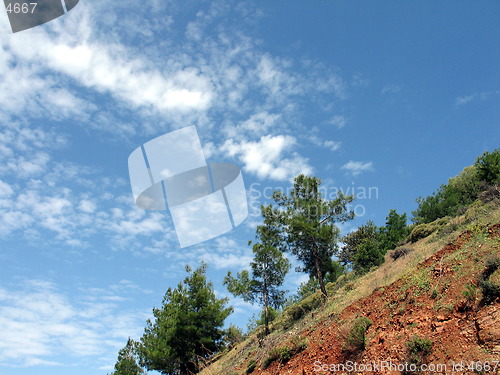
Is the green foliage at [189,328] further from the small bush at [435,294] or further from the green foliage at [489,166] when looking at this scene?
the green foliage at [489,166]

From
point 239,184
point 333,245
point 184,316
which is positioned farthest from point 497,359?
point 184,316

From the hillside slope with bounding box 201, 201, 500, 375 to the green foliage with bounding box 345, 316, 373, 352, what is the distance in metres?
0.05

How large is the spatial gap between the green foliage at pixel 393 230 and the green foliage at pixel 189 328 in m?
27.0

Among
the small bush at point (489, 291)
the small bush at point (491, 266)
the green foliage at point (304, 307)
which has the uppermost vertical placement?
the green foliage at point (304, 307)

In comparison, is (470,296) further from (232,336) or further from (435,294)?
(232,336)

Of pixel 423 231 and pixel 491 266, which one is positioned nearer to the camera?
pixel 491 266

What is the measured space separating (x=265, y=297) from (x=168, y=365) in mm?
14033

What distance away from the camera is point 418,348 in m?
9.71

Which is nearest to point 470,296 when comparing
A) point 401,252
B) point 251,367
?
point 251,367

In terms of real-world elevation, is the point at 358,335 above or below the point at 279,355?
below

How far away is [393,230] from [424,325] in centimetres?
4848

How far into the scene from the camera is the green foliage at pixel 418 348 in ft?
30.9

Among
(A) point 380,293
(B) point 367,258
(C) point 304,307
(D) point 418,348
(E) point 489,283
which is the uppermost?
(B) point 367,258

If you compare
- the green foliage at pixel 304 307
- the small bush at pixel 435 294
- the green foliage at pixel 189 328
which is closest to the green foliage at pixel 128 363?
the green foliage at pixel 189 328
